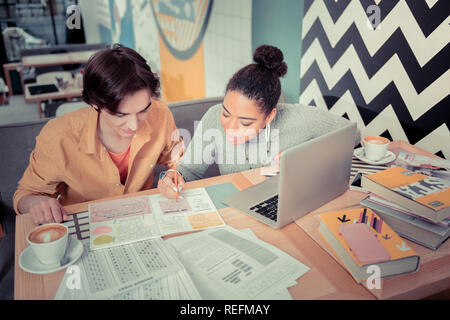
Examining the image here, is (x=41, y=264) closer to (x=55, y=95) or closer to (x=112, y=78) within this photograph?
(x=112, y=78)

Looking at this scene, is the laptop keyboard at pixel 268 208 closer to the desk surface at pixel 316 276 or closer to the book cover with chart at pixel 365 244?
the desk surface at pixel 316 276

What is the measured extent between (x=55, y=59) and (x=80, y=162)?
12.1ft

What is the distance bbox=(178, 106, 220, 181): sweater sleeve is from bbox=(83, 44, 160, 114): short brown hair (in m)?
0.37

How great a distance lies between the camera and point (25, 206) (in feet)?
3.81

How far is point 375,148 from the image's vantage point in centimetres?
140

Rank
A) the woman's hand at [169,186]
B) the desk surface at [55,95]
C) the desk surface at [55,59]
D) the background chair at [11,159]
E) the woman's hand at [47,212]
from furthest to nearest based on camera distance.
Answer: the desk surface at [55,59] < the desk surface at [55,95] < the background chair at [11,159] < the woman's hand at [169,186] < the woman's hand at [47,212]

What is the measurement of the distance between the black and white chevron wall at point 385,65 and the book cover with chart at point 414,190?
1.54ft

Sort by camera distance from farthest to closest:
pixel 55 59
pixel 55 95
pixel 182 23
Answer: pixel 55 59
pixel 55 95
pixel 182 23

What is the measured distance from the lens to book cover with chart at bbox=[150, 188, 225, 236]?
1.04 meters

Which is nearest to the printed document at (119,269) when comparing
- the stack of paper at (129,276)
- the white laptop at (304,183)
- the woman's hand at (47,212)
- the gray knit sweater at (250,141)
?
the stack of paper at (129,276)

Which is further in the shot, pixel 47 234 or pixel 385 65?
pixel 385 65

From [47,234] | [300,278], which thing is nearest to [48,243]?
[47,234]

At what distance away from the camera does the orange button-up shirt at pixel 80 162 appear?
1.24m
